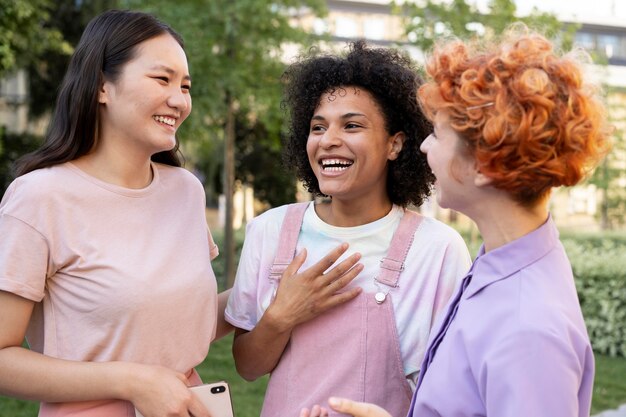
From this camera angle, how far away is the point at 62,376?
2.02 metres

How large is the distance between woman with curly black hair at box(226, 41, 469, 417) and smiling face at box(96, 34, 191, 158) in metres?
0.46

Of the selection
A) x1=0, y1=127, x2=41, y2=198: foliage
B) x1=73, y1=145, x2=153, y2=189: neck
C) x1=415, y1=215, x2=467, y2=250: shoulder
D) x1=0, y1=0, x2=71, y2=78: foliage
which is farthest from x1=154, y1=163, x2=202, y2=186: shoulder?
x1=0, y1=127, x2=41, y2=198: foliage

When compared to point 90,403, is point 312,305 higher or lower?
higher

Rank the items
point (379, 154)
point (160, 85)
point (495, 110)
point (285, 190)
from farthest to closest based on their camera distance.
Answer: point (285, 190) < point (379, 154) < point (160, 85) < point (495, 110)

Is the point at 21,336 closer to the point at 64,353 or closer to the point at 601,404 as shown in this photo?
the point at 64,353

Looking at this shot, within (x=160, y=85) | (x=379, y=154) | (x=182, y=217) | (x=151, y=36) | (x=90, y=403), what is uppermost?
(x=151, y=36)

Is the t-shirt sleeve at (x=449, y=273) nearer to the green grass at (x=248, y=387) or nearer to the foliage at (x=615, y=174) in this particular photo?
the green grass at (x=248, y=387)

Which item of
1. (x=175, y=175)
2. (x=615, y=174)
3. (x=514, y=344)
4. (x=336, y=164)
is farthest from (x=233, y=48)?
(x=615, y=174)

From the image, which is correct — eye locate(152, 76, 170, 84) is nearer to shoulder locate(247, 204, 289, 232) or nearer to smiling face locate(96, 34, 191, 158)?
smiling face locate(96, 34, 191, 158)

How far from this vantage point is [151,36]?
2.25 metres

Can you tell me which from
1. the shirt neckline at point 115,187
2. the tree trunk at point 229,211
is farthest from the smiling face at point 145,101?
the tree trunk at point 229,211

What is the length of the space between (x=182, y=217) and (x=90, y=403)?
608mm

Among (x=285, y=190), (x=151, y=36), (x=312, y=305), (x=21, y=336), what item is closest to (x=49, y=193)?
(x=21, y=336)

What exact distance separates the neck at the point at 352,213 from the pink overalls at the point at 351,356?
0.13 metres
